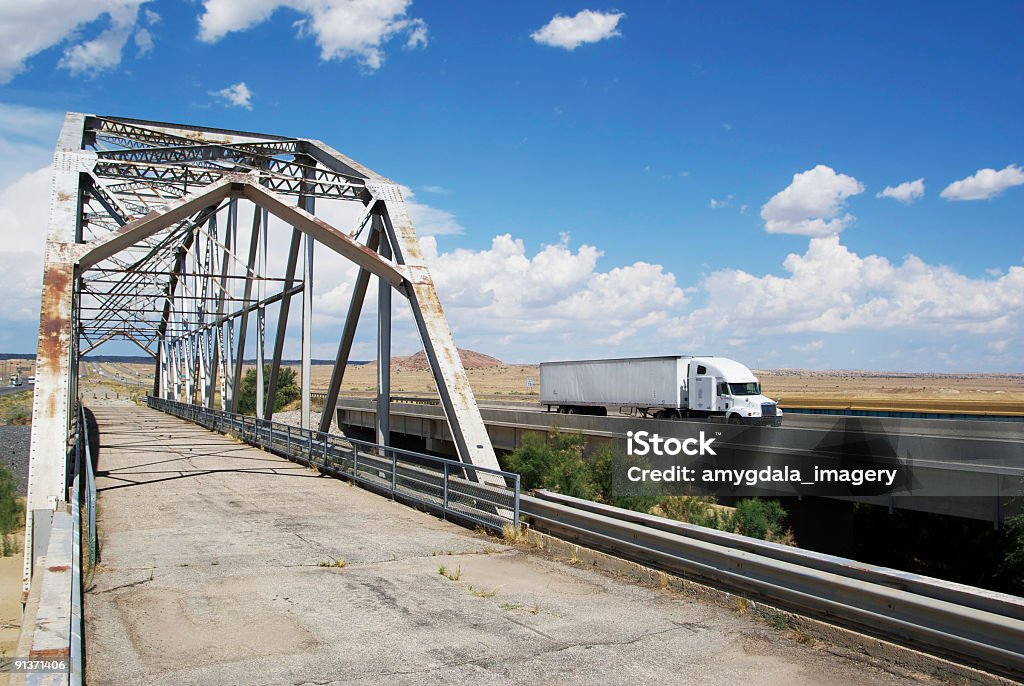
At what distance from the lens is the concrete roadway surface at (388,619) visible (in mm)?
6039

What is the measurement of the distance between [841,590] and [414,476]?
958 cm

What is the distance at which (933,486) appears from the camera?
48.2ft

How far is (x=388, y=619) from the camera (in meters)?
7.42

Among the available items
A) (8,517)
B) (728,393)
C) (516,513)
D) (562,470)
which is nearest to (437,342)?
(562,470)

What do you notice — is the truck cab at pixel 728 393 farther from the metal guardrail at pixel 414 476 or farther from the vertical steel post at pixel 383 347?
the vertical steel post at pixel 383 347

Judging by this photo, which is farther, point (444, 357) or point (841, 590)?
point (444, 357)

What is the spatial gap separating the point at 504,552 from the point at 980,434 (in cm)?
1273

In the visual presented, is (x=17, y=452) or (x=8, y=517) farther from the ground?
(x=8, y=517)

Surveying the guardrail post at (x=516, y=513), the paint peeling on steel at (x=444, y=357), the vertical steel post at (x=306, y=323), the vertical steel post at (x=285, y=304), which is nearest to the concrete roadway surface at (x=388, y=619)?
the guardrail post at (x=516, y=513)

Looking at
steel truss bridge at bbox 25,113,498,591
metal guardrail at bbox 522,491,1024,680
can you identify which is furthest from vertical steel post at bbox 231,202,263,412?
metal guardrail at bbox 522,491,1024,680

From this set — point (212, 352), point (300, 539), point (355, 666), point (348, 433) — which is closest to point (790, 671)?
point (355, 666)

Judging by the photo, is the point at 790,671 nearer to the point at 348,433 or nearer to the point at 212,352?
the point at 212,352

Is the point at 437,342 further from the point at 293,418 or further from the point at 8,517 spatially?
the point at 293,418

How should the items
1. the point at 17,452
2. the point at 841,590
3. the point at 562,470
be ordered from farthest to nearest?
1. the point at 17,452
2. the point at 562,470
3. the point at 841,590
